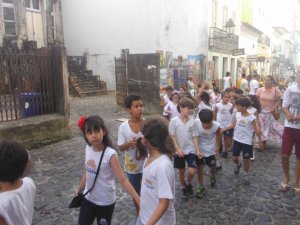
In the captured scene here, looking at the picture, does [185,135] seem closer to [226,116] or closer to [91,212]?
[91,212]

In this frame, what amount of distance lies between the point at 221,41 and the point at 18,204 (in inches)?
702

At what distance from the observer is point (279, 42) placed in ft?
137

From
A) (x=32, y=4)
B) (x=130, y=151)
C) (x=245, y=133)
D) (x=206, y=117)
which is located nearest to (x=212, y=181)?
(x=245, y=133)

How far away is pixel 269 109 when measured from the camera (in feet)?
23.1

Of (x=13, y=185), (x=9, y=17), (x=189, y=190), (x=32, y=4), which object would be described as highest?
(x=32, y=4)

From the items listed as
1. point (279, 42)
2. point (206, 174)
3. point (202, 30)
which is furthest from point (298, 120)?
point (279, 42)

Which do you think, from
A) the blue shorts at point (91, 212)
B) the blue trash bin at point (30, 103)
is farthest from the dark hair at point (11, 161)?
the blue trash bin at point (30, 103)

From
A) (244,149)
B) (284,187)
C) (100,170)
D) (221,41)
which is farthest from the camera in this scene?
(221,41)

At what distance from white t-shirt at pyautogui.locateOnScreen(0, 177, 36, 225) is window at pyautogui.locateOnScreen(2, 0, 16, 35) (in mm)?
15614

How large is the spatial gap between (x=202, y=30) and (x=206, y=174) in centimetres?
1228

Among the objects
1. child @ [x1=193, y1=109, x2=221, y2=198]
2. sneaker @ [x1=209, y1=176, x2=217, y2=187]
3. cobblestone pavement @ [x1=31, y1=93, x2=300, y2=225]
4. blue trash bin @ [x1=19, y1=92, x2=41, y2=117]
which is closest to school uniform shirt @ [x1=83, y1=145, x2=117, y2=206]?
cobblestone pavement @ [x1=31, y1=93, x2=300, y2=225]

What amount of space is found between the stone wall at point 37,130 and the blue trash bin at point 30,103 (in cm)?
16

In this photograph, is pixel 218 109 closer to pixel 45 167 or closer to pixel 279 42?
pixel 45 167

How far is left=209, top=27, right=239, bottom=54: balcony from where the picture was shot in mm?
16672
